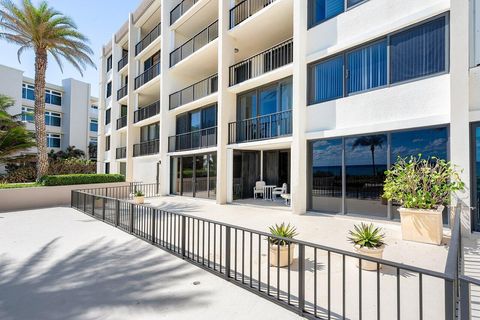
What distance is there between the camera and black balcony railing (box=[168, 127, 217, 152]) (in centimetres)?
1627

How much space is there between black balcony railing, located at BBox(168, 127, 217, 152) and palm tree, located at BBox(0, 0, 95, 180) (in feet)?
25.7

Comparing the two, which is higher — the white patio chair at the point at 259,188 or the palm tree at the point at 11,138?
the palm tree at the point at 11,138

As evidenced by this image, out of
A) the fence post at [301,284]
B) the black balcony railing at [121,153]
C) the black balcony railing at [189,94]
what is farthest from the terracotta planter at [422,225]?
the black balcony railing at [121,153]

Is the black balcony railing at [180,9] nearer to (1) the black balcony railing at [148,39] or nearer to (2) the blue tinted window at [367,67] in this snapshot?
(1) the black balcony railing at [148,39]

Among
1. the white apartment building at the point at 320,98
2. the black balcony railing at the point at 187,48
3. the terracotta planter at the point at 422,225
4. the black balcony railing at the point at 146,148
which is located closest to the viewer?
the terracotta planter at the point at 422,225

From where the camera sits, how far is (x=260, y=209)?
1209 centimetres

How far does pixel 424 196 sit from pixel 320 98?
5.34m

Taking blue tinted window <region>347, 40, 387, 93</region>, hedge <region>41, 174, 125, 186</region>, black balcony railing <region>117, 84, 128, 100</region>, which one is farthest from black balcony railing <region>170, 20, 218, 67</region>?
blue tinted window <region>347, 40, 387, 93</region>

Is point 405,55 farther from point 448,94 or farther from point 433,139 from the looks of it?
point 433,139

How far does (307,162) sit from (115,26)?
88.5 ft

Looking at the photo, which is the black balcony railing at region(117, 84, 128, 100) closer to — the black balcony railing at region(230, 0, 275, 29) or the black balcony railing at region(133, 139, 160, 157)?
the black balcony railing at region(133, 139, 160, 157)

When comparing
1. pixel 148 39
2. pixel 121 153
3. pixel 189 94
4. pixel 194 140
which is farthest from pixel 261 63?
pixel 121 153

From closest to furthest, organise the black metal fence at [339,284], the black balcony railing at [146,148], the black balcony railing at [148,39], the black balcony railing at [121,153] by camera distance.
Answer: the black metal fence at [339,284]
the black balcony railing at [146,148]
the black balcony railing at [148,39]
the black balcony railing at [121,153]

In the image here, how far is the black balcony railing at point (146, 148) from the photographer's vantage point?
2149 cm
